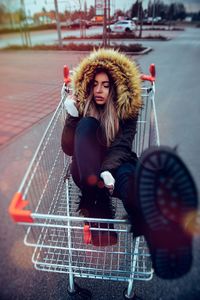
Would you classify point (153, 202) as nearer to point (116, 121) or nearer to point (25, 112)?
point (116, 121)

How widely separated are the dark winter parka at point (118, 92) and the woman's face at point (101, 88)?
0.17ft

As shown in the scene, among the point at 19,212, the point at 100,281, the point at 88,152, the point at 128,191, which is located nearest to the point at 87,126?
the point at 88,152

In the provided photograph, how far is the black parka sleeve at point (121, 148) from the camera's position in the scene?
62.0 inches

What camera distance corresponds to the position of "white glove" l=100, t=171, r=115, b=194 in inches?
55.9

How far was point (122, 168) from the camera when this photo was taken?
158 centimetres

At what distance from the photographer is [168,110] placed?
4551mm

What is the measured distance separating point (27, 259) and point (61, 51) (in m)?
11.6

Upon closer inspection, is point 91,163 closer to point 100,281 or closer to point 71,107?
point 71,107

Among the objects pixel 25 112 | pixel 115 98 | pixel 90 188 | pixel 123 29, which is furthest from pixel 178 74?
pixel 123 29

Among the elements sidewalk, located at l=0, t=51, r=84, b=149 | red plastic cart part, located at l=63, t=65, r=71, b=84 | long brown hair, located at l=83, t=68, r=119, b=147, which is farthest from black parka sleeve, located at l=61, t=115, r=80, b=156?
sidewalk, located at l=0, t=51, r=84, b=149

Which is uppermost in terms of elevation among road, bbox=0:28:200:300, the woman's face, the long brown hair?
the woman's face

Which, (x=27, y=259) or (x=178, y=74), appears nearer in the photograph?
(x=27, y=259)

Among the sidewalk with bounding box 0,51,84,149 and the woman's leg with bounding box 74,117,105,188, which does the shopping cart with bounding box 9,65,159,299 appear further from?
the sidewalk with bounding box 0,51,84,149

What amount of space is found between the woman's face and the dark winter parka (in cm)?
5
